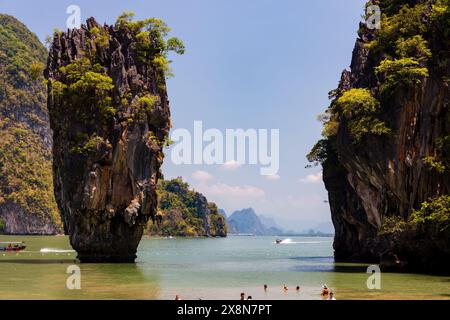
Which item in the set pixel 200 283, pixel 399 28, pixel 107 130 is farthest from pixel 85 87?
pixel 399 28

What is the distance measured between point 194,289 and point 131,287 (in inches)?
140

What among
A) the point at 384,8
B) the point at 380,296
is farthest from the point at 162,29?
the point at 380,296

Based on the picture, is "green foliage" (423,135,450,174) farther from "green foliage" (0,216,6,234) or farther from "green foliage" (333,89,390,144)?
"green foliage" (0,216,6,234)

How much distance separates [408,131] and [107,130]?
23.5 m

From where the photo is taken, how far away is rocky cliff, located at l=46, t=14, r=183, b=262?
163 feet

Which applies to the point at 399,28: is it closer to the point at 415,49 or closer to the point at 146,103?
the point at 415,49

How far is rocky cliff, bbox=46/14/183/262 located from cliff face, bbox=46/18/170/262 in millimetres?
81

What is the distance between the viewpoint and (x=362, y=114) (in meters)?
44.6

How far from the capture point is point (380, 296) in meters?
29.3

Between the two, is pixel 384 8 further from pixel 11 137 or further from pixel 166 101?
pixel 11 137

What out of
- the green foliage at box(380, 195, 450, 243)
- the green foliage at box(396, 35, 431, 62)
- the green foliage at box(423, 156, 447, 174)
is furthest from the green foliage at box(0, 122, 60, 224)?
the green foliage at box(423, 156, 447, 174)

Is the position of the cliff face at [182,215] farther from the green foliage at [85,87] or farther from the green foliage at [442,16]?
the green foliage at [442,16]

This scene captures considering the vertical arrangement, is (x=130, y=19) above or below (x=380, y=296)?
above

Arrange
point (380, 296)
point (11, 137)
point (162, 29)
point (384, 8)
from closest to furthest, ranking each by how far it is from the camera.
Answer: point (380, 296) → point (384, 8) → point (162, 29) → point (11, 137)
